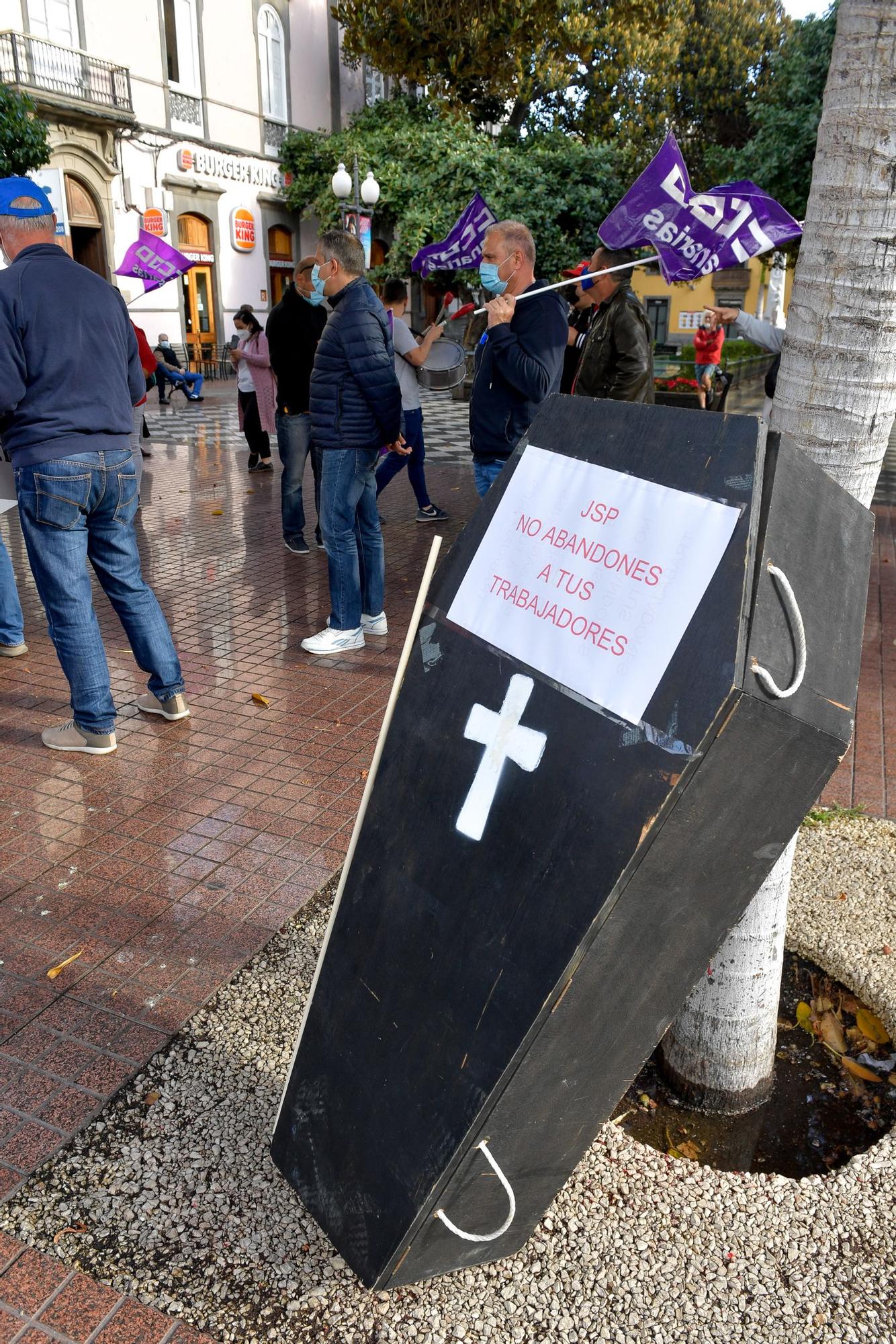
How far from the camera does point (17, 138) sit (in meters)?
14.5

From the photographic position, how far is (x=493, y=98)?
2677 cm

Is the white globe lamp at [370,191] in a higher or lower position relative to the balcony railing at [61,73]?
lower

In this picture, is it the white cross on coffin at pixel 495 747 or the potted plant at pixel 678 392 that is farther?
the potted plant at pixel 678 392

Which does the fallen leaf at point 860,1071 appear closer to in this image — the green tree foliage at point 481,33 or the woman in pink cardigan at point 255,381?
the woman in pink cardigan at point 255,381

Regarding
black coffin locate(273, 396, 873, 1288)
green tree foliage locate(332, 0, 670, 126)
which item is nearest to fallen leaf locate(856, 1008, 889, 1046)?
black coffin locate(273, 396, 873, 1288)

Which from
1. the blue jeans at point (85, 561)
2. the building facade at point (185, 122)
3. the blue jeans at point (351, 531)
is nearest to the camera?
the blue jeans at point (85, 561)

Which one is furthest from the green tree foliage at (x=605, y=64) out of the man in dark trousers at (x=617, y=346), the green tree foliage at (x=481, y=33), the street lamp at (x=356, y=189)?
the man in dark trousers at (x=617, y=346)

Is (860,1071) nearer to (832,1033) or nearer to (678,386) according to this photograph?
(832,1033)

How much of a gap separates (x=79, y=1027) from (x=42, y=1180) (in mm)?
539

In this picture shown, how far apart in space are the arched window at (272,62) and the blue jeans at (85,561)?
93.8 feet

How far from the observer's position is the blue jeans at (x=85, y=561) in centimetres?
402

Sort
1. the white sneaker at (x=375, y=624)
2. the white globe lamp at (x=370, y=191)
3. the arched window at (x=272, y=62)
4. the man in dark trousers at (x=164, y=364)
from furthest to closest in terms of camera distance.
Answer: the arched window at (x=272, y=62) → the man in dark trousers at (x=164, y=364) → the white globe lamp at (x=370, y=191) → the white sneaker at (x=375, y=624)

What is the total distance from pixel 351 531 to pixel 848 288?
3561 millimetres

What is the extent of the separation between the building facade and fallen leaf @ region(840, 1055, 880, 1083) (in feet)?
71.7
